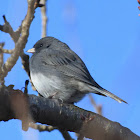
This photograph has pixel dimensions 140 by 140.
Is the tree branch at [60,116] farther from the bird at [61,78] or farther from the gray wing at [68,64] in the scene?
the gray wing at [68,64]

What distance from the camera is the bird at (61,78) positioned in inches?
139

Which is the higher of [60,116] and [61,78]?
[61,78]

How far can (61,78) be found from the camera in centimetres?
366

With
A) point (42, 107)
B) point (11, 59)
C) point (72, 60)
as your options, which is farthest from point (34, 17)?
point (72, 60)

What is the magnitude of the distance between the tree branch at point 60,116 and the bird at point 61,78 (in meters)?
0.84

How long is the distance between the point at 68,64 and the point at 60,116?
5.60ft

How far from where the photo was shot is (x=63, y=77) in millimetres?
3674

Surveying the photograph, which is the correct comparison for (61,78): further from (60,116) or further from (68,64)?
(60,116)

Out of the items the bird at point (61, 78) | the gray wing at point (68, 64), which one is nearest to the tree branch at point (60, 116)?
the bird at point (61, 78)

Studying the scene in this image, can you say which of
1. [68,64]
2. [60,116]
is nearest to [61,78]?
[68,64]

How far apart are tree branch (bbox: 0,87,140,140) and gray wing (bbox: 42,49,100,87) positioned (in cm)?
110

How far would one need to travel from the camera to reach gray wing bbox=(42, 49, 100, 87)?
3.69m

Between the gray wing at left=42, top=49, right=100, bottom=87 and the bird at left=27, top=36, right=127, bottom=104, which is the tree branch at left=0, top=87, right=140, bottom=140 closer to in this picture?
the bird at left=27, top=36, right=127, bottom=104

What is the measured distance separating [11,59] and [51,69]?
53.4 inches
